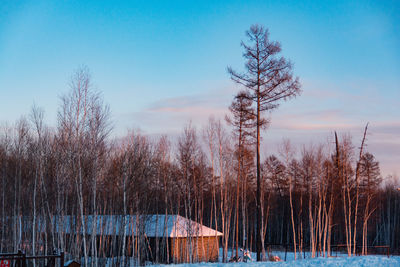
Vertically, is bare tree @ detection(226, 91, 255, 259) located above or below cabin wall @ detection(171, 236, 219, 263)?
above

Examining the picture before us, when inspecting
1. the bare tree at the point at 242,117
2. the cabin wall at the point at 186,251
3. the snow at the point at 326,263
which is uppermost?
the bare tree at the point at 242,117

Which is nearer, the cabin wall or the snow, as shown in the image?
the snow

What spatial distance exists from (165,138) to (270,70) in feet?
39.2

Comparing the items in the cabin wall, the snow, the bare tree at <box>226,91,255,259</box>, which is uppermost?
the bare tree at <box>226,91,255,259</box>

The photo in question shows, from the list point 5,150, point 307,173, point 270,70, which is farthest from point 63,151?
point 307,173

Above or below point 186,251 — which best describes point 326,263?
above

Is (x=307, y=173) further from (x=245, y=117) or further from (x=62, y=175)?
(x=62, y=175)

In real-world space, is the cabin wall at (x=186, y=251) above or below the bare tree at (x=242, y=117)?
below

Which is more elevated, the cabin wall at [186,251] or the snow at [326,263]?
the snow at [326,263]

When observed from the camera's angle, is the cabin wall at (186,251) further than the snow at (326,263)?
A: Yes

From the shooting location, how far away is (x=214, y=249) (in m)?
29.4

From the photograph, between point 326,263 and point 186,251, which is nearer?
point 326,263

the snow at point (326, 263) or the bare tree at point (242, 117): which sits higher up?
the bare tree at point (242, 117)

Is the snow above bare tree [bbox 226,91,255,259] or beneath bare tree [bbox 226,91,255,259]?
beneath
